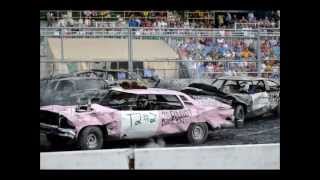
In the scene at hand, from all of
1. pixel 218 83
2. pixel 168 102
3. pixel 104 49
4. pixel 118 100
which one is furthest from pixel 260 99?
pixel 104 49

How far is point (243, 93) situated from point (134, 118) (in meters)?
1.42

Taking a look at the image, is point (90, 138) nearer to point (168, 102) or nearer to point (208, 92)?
point (168, 102)

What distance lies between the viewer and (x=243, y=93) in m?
7.43

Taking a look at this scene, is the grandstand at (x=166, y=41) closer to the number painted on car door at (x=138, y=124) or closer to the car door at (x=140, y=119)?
the car door at (x=140, y=119)

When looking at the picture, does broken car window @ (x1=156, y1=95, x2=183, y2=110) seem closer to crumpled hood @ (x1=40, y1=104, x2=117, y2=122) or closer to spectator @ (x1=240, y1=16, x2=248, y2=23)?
crumpled hood @ (x1=40, y1=104, x2=117, y2=122)

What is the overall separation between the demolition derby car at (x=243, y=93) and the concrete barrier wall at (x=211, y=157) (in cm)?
37

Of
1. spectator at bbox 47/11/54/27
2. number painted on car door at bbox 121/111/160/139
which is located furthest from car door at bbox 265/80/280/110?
spectator at bbox 47/11/54/27

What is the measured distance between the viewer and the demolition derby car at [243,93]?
7.27 metres
